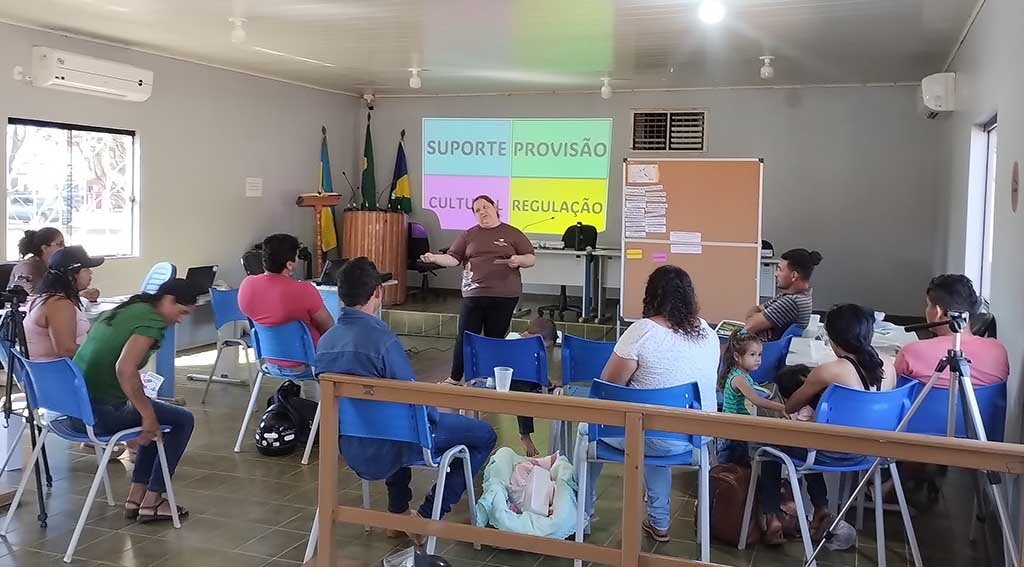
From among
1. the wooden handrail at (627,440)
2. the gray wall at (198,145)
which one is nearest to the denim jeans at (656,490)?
the wooden handrail at (627,440)

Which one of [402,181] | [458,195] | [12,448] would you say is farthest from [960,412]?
[402,181]

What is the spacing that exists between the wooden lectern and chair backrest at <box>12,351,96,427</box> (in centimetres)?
573

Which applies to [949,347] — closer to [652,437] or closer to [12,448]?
[652,437]

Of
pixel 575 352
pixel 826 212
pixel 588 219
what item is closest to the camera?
pixel 575 352

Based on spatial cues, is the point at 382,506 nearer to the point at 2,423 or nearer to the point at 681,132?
the point at 2,423

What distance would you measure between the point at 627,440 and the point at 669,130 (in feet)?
24.0

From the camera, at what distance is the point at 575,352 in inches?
154

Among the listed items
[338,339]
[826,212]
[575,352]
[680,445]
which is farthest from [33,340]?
[826,212]

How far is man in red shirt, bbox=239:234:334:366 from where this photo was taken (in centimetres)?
441

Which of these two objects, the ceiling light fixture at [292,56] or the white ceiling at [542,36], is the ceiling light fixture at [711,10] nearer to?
the white ceiling at [542,36]

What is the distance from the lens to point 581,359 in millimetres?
3930

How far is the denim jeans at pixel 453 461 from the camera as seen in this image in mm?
3129

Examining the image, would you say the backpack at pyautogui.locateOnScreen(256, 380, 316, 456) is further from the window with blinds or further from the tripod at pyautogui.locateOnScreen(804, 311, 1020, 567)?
the window with blinds

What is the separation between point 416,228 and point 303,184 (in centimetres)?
135
